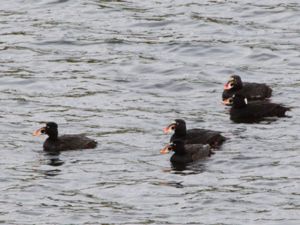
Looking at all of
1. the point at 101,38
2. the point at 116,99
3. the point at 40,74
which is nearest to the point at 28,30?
the point at 101,38

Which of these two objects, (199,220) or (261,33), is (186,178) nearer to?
(199,220)

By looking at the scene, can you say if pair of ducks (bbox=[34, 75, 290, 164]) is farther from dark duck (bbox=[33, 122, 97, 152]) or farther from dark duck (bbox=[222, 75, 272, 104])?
dark duck (bbox=[222, 75, 272, 104])

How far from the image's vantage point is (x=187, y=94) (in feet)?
129

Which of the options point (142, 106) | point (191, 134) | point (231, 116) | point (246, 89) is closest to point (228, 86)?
point (246, 89)

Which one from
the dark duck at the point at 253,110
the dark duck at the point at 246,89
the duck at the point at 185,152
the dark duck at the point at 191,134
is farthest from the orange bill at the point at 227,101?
the duck at the point at 185,152

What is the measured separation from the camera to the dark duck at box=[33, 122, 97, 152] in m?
33.6

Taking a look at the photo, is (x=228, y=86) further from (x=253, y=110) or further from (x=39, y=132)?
(x=39, y=132)

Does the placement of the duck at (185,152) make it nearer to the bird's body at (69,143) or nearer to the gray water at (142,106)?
the gray water at (142,106)

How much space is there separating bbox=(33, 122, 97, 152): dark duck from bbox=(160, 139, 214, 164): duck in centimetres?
200

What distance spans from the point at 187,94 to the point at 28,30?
9577 mm

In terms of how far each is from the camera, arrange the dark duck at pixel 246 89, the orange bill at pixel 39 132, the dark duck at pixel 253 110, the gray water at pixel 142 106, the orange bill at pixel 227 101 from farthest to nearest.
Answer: the dark duck at pixel 246 89, the orange bill at pixel 227 101, the dark duck at pixel 253 110, the orange bill at pixel 39 132, the gray water at pixel 142 106

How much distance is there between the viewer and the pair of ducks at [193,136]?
32.9m

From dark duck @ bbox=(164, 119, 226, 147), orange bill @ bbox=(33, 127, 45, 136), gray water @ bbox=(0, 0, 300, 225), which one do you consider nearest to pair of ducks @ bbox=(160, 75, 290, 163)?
dark duck @ bbox=(164, 119, 226, 147)

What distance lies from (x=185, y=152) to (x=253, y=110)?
15.0ft
